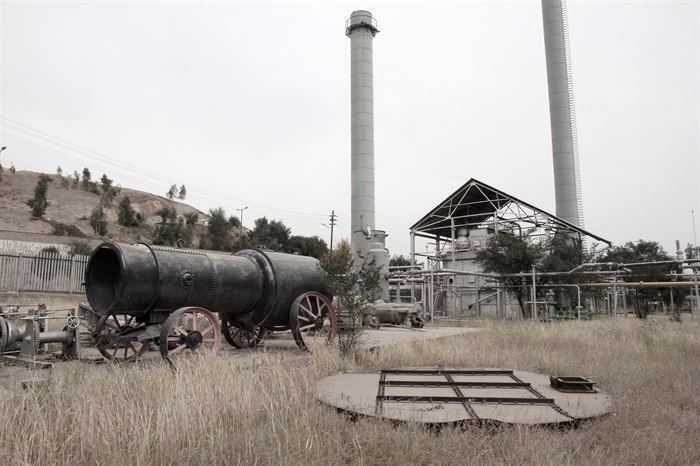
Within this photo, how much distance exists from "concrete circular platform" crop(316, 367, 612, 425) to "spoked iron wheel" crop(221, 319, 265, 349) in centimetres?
430

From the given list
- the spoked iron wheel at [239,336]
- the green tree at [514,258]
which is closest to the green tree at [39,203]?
the green tree at [514,258]

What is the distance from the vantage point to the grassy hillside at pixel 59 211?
190 feet

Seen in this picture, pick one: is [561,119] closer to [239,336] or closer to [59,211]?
[239,336]

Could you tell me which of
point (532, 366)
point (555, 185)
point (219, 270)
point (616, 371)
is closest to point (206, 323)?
point (219, 270)

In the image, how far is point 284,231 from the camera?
61.4 m

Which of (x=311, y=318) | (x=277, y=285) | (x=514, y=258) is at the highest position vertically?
(x=514, y=258)

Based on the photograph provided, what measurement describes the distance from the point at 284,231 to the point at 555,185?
35.4 m

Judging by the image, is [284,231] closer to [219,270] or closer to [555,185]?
[555,185]

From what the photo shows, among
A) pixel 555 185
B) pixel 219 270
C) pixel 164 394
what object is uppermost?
pixel 555 185

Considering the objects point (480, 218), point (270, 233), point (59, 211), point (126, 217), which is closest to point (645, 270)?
point (480, 218)

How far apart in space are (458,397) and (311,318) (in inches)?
191

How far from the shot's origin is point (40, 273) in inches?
746

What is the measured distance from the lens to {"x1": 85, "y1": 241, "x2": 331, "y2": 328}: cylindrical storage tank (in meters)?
7.11

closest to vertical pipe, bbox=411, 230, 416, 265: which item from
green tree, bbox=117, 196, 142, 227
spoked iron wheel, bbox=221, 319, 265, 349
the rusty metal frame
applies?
spoked iron wheel, bbox=221, 319, 265, 349
